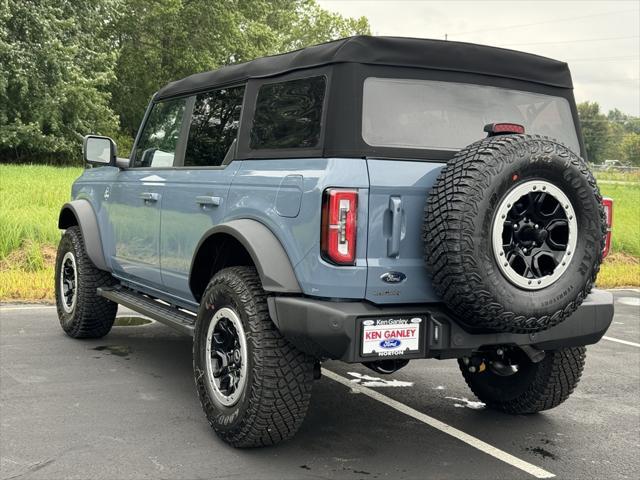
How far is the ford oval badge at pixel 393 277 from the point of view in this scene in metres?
3.46

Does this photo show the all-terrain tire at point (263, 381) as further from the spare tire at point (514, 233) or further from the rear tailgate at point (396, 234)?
the spare tire at point (514, 233)

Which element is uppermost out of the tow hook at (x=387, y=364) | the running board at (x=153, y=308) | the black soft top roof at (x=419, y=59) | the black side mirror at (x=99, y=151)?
the black soft top roof at (x=419, y=59)

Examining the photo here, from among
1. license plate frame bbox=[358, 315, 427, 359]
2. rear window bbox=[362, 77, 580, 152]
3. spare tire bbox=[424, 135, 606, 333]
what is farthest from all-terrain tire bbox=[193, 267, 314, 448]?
rear window bbox=[362, 77, 580, 152]

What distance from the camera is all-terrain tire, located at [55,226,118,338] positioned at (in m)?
6.05

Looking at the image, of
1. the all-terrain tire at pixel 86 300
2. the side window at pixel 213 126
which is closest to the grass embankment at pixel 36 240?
the all-terrain tire at pixel 86 300

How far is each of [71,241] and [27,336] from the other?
0.91 m

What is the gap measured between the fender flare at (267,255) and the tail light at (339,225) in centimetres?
27

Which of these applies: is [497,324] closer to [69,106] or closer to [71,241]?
[71,241]

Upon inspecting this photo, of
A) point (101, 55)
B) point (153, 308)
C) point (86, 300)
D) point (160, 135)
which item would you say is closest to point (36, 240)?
point (86, 300)

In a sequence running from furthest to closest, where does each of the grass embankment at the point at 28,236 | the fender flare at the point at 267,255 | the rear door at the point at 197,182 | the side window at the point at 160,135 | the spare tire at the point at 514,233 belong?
1. the grass embankment at the point at 28,236
2. the side window at the point at 160,135
3. the rear door at the point at 197,182
4. the fender flare at the point at 267,255
5. the spare tire at the point at 514,233

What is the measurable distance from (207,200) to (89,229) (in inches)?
81.3

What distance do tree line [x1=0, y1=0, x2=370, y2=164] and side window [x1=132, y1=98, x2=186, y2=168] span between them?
66.5 feet

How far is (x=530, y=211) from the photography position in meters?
3.42

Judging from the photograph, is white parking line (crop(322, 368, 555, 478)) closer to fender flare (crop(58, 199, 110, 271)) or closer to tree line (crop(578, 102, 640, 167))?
fender flare (crop(58, 199, 110, 271))
